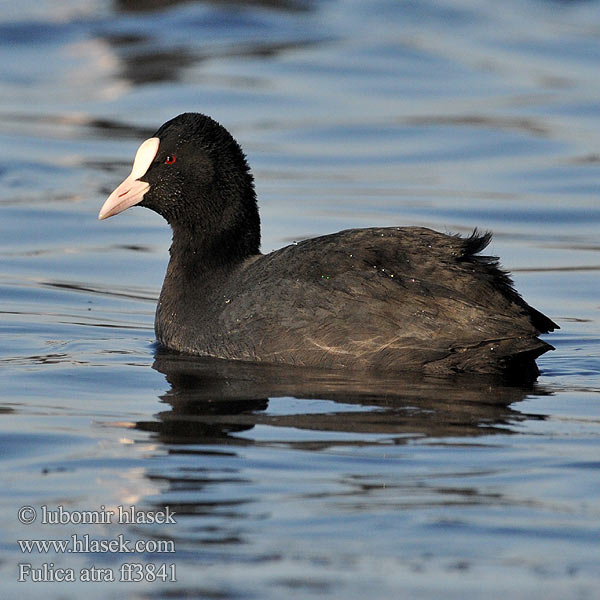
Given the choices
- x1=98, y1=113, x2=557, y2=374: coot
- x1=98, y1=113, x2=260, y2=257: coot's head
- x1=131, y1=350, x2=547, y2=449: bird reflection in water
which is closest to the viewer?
x1=131, y1=350, x2=547, y2=449: bird reflection in water

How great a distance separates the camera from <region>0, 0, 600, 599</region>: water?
4660 millimetres

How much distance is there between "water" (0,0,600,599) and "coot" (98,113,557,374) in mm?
157

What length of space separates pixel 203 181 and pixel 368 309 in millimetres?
1665

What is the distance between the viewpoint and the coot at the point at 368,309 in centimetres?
693

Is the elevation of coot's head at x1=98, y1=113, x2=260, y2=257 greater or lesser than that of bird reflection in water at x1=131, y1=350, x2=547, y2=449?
greater

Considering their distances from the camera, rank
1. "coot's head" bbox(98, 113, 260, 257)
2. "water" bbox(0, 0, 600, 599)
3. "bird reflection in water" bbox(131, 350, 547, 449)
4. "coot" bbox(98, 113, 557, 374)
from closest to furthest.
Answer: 1. "water" bbox(0, 0, 600, 599)
2. "bird reflection in water" bbox(131, 350, 547, 449)
3. "coot" bbox(98, 113, 557, 374)
4. "coot's head" bbox(98, 113, 260, 257)

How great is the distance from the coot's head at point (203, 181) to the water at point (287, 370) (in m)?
0.78

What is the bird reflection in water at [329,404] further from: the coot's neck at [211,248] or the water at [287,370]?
the coot's neck at [211,248]

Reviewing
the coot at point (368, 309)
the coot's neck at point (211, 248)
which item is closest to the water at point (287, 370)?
the coot at point (368, 309)

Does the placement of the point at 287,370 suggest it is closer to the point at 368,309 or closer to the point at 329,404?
the point at 368,309

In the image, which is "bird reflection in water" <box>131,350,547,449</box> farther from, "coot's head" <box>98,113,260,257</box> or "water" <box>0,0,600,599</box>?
"coot's head" <box>98,113,260,257</box>

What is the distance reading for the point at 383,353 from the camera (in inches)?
276

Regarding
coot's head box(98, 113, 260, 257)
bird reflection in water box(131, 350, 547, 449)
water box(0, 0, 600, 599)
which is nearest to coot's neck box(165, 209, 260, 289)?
coot's head box(98, 113, 260, 257)

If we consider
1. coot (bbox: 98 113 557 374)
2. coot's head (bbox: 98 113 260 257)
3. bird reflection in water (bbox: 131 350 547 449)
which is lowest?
bird reflection in water (bbox: 131 350 547 449)
